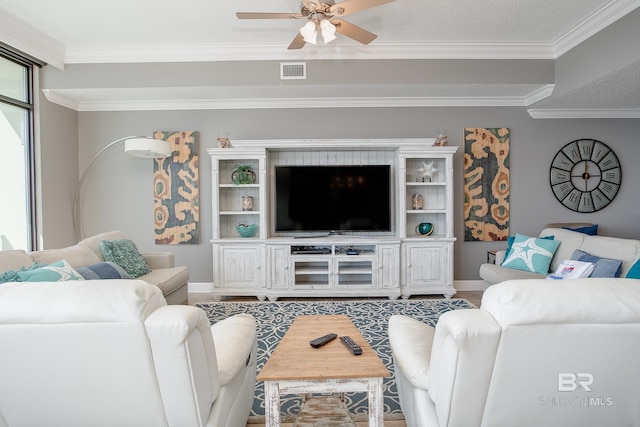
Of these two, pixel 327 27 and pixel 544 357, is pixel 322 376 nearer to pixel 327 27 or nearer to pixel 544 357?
pixel 544 357

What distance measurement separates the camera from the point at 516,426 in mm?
1070

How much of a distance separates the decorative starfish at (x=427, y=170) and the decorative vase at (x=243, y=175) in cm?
219

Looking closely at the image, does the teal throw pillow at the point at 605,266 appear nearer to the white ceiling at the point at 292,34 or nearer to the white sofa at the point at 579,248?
the white sofa at the point at 579,248

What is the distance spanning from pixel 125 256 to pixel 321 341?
253 cm

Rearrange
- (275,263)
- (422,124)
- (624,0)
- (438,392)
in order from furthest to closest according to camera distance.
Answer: (422,124), (275,263), (624,0), (438,392)

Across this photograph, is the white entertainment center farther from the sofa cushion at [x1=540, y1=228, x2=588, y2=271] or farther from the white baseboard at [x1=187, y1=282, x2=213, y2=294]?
the sofa cushion at [x1=540, y1=228, x2=588, y2=271]

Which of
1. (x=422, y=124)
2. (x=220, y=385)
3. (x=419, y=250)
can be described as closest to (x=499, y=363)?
(x=220, y=385)

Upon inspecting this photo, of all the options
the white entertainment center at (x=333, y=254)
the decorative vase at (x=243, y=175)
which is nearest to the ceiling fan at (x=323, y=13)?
the white entertainment center at (x=333, y=254)

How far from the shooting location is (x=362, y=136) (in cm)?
428

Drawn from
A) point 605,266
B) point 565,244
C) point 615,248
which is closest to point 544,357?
point 605,266

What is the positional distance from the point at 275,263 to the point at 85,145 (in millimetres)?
3008

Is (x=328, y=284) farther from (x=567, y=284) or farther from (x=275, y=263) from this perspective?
(x=567, y=284)

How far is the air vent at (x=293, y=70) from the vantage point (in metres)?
3.55

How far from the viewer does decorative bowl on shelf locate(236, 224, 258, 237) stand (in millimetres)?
4109
